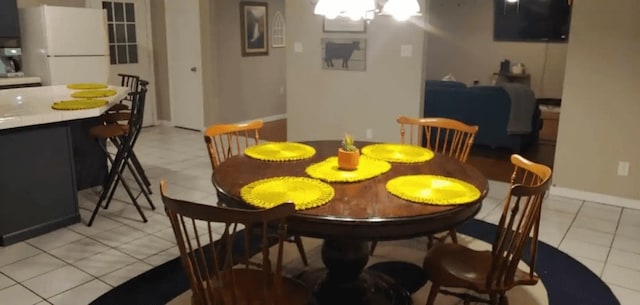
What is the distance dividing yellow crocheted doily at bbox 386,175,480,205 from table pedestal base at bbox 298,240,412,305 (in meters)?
0.43

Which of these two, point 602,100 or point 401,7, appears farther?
point 602,100

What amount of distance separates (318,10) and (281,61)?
5632mm

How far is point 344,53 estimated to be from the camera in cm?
528

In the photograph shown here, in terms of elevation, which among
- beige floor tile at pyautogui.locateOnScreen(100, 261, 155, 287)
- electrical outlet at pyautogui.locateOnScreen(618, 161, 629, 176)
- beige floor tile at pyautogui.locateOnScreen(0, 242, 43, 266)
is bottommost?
beige floor tile at pyautogui.locateOnScreen(100, 261, 155, 287)

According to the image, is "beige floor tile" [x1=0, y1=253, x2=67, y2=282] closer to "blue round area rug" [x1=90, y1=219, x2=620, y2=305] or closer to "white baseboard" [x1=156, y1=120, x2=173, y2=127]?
"blue round area rug" [x1=90, y1=219, x2=620, y2=305]

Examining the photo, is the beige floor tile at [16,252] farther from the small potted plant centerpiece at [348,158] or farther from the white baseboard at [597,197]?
the white baseboard at [597,197]

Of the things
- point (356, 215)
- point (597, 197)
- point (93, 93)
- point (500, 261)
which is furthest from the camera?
point (597, 197)

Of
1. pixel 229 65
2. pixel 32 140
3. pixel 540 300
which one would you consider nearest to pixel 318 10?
pixel 540 300

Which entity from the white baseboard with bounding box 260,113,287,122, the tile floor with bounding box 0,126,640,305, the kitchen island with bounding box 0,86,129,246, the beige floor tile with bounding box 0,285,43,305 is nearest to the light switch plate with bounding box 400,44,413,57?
the tile floor with bounding box 0,126,640,305

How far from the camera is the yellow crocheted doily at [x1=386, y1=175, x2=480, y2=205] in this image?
196 centimetres

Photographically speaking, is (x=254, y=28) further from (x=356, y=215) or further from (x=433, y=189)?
(x=356, y=215)

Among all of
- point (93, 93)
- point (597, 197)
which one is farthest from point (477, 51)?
point (93, 93)

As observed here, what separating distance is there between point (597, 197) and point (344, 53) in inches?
106

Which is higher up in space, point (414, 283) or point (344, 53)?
point (344, 53)
